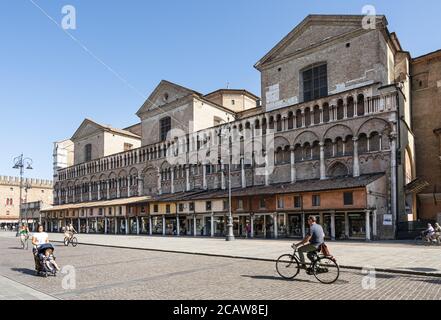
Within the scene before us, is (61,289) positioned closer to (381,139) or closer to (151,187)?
(381,139)

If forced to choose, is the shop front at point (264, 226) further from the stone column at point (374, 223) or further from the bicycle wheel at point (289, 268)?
the bicycle wheel at point (289, 268)

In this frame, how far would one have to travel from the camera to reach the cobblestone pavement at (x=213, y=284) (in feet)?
31.2

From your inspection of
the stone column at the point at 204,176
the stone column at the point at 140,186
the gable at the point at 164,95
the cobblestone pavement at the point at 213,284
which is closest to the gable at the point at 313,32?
the gable at the point at 164,95

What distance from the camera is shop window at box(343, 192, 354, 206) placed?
97.4 feet

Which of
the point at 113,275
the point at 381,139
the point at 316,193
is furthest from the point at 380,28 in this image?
the point at 113,275

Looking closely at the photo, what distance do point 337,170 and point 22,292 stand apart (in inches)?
1212

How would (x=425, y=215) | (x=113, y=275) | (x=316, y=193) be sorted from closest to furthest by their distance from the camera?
(x=113, y=275), (x=316, y=193), (x=425, y=215)

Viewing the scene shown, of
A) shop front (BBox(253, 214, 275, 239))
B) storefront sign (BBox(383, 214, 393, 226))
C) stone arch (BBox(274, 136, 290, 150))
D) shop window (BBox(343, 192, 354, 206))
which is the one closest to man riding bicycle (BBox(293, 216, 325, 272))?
shop window (BBox(343, 192, 354, 206))

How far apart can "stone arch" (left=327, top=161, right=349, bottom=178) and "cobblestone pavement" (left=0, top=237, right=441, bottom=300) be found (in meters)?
22.0

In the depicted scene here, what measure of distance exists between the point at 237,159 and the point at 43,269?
31447 millimetres

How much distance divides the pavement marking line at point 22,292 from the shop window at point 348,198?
24884 mm

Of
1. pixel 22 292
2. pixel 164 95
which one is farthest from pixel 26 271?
pixel 164 95

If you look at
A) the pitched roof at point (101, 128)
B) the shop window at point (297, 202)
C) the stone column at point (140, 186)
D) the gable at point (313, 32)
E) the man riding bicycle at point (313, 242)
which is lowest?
the man riding bicycle at point (313, 242)

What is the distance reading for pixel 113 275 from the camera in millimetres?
13180
